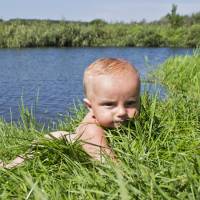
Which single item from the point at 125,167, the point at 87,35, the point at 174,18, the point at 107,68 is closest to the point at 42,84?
the point at 107,68

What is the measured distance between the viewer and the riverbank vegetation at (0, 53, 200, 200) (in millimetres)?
1592

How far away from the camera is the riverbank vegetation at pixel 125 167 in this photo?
1592 mm

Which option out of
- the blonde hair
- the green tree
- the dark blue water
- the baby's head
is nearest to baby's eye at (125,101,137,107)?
the baby's head

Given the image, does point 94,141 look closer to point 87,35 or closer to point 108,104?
point 108,104

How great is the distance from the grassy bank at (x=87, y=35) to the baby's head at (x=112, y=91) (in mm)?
26662

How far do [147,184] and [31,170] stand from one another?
2.00 feet

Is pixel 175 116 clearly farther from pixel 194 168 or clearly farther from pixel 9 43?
pixel 9 43

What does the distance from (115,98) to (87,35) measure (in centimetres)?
2992

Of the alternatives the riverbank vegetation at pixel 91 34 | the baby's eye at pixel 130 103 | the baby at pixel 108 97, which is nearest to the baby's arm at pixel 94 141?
the baby at pixel 108 97

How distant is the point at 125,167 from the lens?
177 cm

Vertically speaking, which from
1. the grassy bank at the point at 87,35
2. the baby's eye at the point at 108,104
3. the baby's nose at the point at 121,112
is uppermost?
the baby's eye at the point at 108,104

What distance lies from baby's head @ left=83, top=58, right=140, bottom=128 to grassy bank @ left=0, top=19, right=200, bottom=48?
87.5ft

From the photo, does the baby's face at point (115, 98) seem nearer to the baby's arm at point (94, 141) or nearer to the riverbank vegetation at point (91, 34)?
the baby's arm at point (94, 141)

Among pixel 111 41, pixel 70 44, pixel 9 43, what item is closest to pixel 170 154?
pixel 9 43
